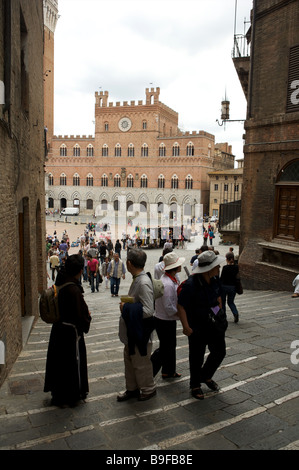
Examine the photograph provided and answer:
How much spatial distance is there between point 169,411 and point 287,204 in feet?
30.1

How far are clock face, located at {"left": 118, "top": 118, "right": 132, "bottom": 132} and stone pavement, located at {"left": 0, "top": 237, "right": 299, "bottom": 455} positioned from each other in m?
52.8

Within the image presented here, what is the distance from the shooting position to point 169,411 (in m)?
3.65

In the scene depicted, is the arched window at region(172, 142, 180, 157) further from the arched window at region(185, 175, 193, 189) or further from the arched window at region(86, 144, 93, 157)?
the arched window at region(86, 144, 93, 157)

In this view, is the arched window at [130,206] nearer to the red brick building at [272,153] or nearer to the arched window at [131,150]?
the arched window at [131,150]

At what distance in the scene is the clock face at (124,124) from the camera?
55750 millimetres

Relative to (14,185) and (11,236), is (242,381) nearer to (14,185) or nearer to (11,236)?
(11,236)

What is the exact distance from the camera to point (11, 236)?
5.44 meters

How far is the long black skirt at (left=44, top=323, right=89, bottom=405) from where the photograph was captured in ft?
12.3

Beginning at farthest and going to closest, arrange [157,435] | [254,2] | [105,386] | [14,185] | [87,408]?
[254,2], [14,185], [105,386], [87,408], [157,435]

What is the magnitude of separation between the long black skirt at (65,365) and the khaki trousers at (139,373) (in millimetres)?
462

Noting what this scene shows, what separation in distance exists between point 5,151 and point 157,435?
3769 mm

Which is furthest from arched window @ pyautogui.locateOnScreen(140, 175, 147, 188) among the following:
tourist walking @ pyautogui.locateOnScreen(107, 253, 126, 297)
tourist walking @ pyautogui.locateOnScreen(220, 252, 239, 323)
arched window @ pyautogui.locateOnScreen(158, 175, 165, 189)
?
tourist walking @ pyautogui.locateOnScreen(220, 252, 239, 323)

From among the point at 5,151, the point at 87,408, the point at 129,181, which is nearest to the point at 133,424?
the point at 87,408

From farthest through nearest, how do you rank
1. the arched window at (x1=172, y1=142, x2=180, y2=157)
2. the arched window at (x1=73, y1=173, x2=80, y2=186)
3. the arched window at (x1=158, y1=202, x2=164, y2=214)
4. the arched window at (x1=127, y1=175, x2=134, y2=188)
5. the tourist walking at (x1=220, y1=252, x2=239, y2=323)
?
the arched window at (x1=73, y1=173, x2=80, y2=186)
the arched window at (x1=127, y1=175, x2=134, y2=188)
the arched window at (x1=158, y1=202, x2=164, y2=214)
the arched window at (x1=172, y1=142, x2=180, y2=157)
the tourist walking at (x1=220, y1=252, x2=239, y2=323)
